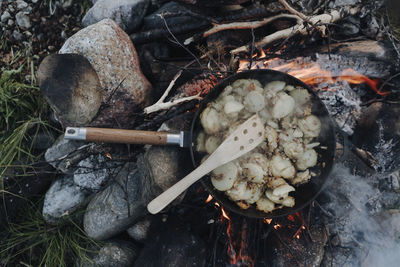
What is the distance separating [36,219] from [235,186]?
7.95 ft

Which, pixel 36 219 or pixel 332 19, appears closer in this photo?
pixel 332 19

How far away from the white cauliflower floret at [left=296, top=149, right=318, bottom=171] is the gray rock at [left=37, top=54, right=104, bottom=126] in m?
1.90

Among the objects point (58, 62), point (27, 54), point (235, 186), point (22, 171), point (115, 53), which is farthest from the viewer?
point (27, 54)

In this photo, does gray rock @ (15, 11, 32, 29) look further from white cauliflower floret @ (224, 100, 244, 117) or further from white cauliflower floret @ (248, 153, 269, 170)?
white cauliflower floret @ (248, 153, 269, 170)

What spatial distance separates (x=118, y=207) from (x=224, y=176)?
3.89ft

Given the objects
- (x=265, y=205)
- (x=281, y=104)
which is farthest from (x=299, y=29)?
(x=265, y=205)

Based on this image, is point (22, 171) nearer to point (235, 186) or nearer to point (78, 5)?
point (78, 5)

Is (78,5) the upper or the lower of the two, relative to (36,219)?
upper

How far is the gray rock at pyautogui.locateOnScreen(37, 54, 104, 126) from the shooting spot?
219cm

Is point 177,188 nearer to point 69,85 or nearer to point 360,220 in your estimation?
point 69,85

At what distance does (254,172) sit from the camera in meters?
2.39

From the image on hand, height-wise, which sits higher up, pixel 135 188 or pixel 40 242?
pixel 135 188

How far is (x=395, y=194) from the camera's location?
115 inches

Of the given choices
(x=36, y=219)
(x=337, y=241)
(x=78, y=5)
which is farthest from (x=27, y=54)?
(x=337, y=241)
